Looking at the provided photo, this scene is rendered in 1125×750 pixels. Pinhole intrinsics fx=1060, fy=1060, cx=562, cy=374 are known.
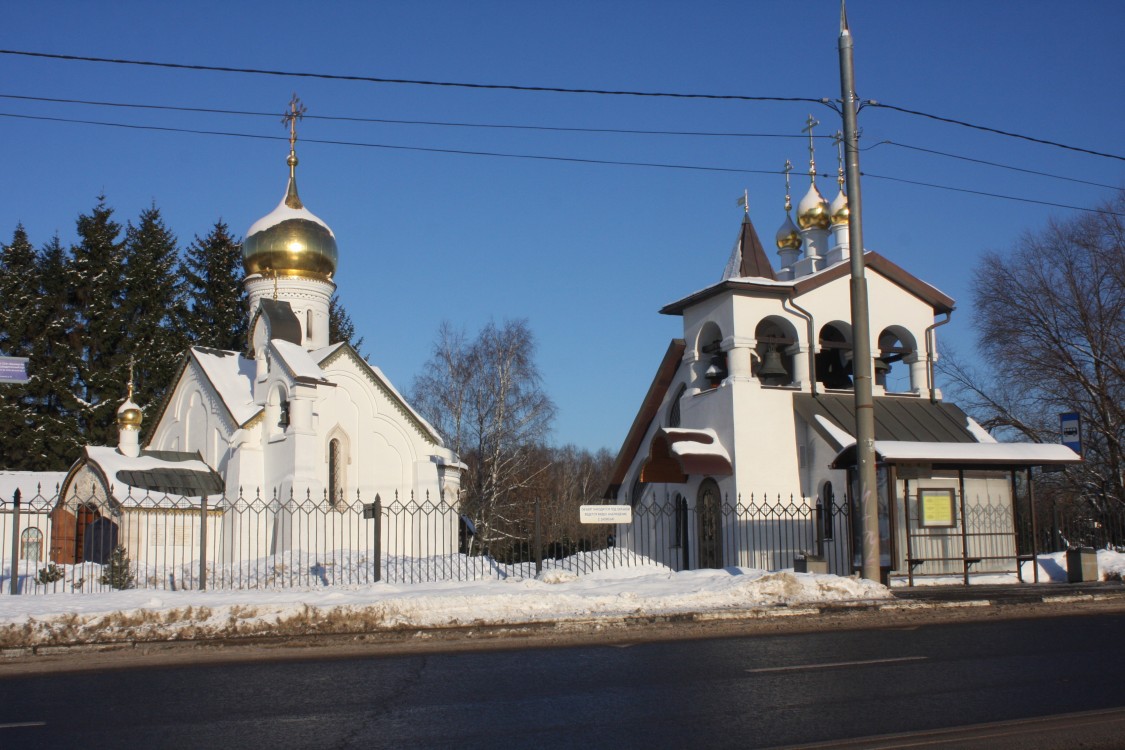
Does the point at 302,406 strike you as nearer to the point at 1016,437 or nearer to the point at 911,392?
the point at 911,392

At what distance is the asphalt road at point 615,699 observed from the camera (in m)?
6.18

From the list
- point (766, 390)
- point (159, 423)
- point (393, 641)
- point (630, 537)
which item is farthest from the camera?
point (159, 423)

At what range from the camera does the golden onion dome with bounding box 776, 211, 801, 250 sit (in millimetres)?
29250

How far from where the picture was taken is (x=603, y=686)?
794 centimetres

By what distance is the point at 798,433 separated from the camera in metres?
22.2

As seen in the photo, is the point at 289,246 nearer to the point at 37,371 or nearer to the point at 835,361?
the point at 37,371

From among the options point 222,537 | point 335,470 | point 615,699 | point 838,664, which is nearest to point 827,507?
point 838,664

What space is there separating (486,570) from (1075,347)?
19123 mm

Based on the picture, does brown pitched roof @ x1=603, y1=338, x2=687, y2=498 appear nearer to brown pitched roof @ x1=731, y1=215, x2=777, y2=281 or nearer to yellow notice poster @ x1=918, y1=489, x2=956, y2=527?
brown pitched roof @ x1=731, y1=215, x2=777, y2=281

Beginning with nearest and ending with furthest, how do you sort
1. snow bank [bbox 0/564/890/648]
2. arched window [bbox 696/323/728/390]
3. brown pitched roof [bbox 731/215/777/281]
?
snow bank [bbox 0/564/890/648] < arched window [bbox 696/323/728/390] < brown pitched roof [bbox 731/215/777/281]

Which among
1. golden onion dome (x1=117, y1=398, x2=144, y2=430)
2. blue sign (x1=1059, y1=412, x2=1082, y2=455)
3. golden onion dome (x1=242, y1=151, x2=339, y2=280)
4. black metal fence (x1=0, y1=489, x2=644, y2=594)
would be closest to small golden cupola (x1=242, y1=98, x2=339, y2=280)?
golden onion dome (x1=242, y1=151, x2=339, y2=280)

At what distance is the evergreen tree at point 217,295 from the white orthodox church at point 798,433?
27024 mm

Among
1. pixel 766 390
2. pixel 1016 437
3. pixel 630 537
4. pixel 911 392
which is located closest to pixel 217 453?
pixel 630 537

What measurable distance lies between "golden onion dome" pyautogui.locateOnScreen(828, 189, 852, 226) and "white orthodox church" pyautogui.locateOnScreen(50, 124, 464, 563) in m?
12.8
